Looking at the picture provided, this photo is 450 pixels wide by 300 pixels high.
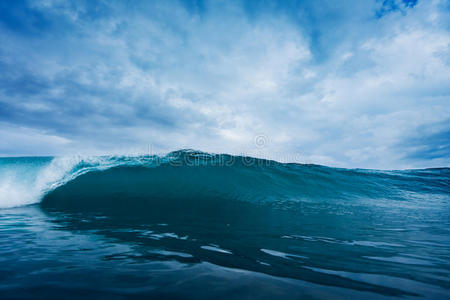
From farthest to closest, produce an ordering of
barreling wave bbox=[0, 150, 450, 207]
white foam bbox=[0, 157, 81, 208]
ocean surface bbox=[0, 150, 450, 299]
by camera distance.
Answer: barreling wave bbox=[0, 150, 450, 207] → white foam bbox=[0, 157, 81, 208] → ocean surface bbox=[0, 150, 450, 299]

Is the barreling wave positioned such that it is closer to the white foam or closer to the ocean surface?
A: the white foam

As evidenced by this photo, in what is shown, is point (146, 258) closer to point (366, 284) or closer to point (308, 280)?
point (308, 280)

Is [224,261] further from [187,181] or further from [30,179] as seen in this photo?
[30,179]

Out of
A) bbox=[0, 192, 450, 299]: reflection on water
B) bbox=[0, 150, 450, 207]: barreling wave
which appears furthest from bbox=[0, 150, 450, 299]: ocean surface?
bbox=[0, 150, 450, 207]: barreling wave

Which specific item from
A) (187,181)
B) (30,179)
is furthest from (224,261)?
(30,179)

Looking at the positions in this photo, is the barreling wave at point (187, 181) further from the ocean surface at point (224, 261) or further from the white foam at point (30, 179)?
the ocean surface at point (224, 261)

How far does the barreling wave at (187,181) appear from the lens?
9.29 metres

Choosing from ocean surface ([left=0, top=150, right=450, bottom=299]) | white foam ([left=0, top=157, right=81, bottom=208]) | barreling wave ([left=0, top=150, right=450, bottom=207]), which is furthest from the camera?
barreling wave ([left=0, top=150, right=450, bottom=207])

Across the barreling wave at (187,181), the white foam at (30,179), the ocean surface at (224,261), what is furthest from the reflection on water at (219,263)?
the white foam at (30,179)

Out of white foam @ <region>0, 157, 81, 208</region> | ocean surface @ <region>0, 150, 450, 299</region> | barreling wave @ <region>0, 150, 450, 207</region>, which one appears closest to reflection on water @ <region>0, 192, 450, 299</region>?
ocean surface @ <region>0, 150, 450, 299</region>

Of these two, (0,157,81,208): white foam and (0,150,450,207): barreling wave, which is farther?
(0,150,450,207): barreling wave

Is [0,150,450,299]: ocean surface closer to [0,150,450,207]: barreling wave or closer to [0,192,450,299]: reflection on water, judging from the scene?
[0,192,450,299]: reflection on water

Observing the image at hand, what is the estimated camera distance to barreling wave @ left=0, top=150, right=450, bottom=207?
9.29 m

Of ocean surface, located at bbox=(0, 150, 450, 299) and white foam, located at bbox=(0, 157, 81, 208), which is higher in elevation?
white foam, located at bbox=(0, 157, 81, 208)
